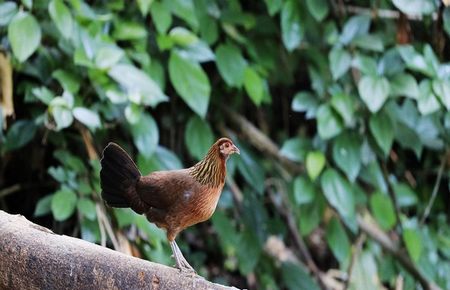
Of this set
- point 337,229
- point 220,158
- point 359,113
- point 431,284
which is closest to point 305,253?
point 337,229

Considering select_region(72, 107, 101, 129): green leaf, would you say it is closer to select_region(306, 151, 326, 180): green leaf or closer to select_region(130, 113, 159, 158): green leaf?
select_region(130, 113, 159, 158): green leaf

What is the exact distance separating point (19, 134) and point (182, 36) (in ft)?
2.66

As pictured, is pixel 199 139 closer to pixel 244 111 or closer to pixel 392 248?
pixel 244 111

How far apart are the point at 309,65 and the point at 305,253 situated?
107cm

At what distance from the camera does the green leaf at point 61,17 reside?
315 cm

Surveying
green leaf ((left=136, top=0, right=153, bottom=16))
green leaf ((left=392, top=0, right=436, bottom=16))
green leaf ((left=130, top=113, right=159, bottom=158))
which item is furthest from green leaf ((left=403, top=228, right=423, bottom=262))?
green leaf ((left=136, top=0, right=153, bottom=16))

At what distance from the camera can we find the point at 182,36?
11.5ft

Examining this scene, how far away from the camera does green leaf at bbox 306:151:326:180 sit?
3.72 metres

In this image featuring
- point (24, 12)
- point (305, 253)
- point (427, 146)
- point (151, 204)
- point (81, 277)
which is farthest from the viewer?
point (305, 253)

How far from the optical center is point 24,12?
322 centimetres

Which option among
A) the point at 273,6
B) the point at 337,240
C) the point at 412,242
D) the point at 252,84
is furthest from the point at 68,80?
the point at 412,242

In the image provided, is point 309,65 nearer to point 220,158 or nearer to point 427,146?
point 427,146

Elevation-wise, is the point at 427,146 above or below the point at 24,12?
below

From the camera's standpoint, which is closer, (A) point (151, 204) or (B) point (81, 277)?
(B) point (81, 277)
